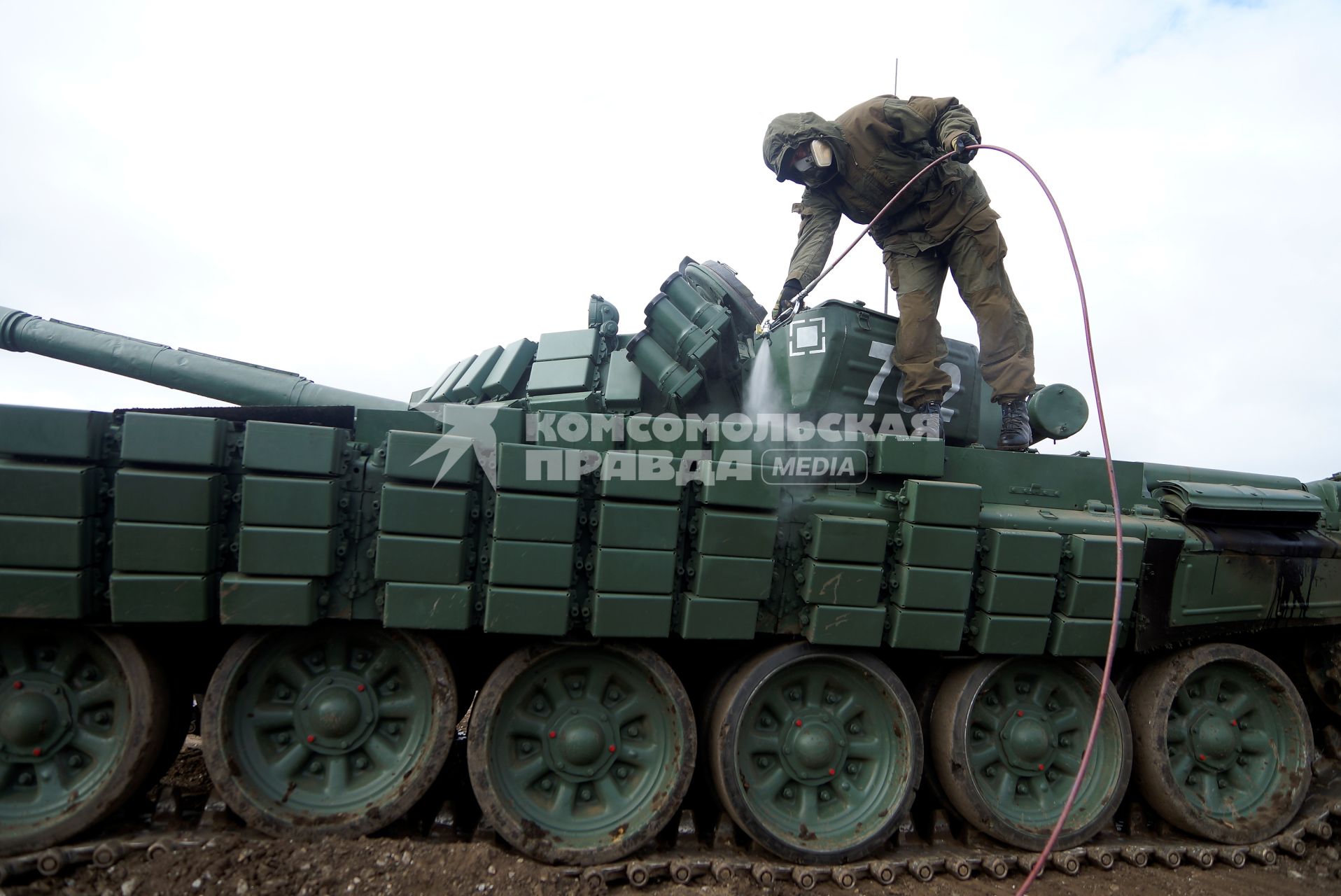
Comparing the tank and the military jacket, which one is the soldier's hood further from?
the tank

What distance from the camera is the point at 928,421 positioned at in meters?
5.48

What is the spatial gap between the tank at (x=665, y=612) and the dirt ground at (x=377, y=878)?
8.3 inches

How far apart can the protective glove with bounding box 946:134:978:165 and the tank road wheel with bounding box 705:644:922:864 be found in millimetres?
3343

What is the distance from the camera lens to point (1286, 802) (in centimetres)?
566

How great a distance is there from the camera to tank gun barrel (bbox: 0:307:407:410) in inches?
258

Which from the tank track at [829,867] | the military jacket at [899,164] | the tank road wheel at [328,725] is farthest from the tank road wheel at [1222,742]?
the tank road wheel at [328,725]

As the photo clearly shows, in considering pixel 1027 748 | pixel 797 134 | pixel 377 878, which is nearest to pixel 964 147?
pixel 797 134

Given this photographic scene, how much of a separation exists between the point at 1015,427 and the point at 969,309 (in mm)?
936

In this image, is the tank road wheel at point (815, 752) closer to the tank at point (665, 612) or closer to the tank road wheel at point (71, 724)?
the tank at point (665, 612)

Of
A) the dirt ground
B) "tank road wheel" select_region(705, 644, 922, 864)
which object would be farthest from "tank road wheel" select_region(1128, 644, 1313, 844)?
"tank road wheel" select_region(705, 644, 922, 864)

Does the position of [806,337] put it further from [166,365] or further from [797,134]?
[166,365]

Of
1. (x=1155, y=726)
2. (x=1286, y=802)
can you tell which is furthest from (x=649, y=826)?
(x=1286, y=802)

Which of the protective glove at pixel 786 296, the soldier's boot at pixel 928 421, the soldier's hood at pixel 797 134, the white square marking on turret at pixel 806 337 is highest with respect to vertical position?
the soldier's hood at pixel 797 134

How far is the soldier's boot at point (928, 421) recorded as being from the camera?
547 cm
